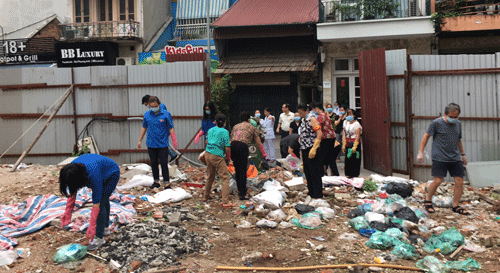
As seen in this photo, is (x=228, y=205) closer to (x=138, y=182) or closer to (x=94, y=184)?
(x=138, y=182)

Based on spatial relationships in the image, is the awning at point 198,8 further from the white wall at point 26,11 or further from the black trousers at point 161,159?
the black trousers at point 161,159

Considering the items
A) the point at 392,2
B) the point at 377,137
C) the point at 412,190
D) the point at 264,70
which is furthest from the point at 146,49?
the point at 412,190

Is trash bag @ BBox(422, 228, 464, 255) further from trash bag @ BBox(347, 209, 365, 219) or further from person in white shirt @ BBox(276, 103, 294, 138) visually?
person in white shirt @ BBox(276, 103, 294, 138)

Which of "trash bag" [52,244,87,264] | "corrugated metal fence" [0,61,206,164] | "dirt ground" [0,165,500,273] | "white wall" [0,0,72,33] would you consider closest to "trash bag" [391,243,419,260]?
"dirt ground" [0,165,500,273]

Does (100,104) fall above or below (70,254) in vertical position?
above

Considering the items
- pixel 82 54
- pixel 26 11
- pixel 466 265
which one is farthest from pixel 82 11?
pixel 466 265

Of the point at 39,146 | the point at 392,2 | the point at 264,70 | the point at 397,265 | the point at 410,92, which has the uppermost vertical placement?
the point at 392,2

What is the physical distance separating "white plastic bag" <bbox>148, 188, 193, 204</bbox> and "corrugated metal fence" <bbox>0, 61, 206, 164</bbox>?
3318 millimetres

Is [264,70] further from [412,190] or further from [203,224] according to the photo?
[203,224]

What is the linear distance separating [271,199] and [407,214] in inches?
80.9

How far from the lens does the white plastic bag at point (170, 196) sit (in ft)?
26.2

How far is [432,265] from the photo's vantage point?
17.1 feet

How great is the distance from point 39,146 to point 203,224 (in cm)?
723

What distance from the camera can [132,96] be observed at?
11742 millimetres
